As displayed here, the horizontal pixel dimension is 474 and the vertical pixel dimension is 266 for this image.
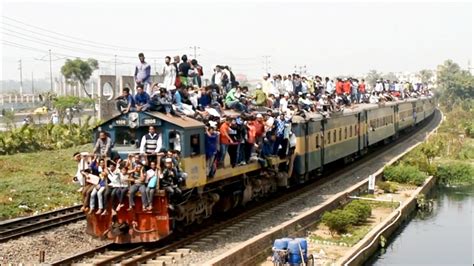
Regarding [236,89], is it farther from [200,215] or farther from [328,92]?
[328,92]

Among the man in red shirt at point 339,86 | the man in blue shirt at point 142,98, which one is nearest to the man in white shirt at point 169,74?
the man in blue shirt at point 142,98

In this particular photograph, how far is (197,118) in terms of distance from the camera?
15.5 meters

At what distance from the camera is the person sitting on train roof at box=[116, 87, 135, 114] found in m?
14.4

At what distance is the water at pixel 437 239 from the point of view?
17719mm

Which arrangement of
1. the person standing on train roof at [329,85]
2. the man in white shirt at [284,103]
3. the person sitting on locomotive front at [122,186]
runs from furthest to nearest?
the person standing on train roof at [329,85] < the man in white shirt at [284,103] < the person sitting on locomotive front at [122,186]

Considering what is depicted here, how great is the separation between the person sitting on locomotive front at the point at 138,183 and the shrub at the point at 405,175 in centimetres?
1542

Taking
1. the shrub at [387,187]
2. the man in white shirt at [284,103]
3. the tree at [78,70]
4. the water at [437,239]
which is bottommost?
the water at [437,239]

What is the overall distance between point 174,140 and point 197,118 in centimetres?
161

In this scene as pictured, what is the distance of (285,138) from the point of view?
19828 millimetres

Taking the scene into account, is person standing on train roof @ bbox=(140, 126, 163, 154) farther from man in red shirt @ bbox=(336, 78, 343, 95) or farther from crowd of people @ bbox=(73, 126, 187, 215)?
man in red shirt @ bbox=(336, 78, 343, 95)

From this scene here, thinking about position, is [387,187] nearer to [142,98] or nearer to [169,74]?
[169,74]

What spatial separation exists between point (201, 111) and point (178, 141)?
2.47 metres

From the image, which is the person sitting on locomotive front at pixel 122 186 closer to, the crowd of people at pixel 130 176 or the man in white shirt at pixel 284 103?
the crowd of people at pixel 130 176

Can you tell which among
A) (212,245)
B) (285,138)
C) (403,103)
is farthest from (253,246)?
(403,103)
